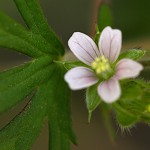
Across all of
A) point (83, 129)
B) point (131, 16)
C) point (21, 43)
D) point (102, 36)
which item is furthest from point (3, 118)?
point (102, 36)

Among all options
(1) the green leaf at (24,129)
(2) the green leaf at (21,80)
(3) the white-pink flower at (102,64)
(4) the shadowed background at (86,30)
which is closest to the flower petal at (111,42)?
(3) the white-pink flower at (102,64)

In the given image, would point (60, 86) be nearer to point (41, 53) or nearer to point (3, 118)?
point (41, 53)

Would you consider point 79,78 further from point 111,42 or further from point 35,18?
point 35,18

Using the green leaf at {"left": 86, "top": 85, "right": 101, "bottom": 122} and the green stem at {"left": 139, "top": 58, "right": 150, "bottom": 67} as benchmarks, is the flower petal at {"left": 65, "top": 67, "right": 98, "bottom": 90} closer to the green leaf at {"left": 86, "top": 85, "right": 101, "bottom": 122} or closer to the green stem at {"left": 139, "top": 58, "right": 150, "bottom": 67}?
the green leaf at {"left": 86, "top": 85, "right": 101, "bottom": 122}

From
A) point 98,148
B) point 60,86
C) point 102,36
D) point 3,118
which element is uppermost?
point 102,36

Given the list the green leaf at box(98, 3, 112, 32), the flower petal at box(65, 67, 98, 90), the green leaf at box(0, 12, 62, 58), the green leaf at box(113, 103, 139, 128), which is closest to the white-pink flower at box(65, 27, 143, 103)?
the flower petal at box(65, 67, 98, 90)

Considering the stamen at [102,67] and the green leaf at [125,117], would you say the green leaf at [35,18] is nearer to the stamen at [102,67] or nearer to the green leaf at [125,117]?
the stamen at [102,67]
